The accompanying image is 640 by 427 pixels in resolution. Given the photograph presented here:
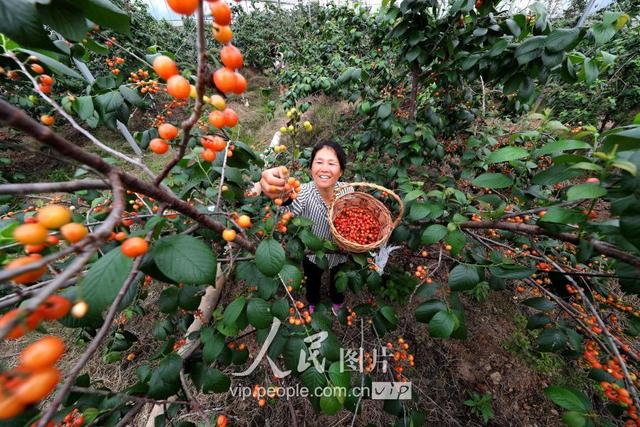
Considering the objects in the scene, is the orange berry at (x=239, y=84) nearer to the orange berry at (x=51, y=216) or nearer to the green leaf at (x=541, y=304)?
the orange berry at (x=51, y=216)

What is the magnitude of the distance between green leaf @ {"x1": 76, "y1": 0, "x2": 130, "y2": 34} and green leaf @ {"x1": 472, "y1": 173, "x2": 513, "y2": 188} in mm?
1406

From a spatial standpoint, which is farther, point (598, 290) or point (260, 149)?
point (260, 149)

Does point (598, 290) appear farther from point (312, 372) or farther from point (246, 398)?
point (246, 398)

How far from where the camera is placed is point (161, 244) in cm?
74

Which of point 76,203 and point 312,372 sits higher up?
point 76,203

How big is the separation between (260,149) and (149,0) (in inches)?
279

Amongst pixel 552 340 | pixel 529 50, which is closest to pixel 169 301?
pixel 552 340

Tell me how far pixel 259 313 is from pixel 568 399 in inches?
47.2

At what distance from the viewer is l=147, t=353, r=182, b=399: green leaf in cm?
103

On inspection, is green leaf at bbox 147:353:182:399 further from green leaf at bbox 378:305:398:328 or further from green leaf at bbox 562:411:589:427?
green leaf at bbox 562:411:589:427

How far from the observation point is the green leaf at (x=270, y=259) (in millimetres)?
936

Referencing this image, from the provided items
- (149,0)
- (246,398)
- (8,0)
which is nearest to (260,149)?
(246,398)

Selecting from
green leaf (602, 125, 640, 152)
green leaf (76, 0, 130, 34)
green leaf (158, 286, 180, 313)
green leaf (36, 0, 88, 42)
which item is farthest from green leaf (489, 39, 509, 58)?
green leaf (158, 286, 180, 313)

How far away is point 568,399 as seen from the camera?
975 millimetres
